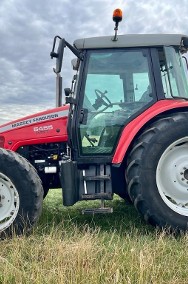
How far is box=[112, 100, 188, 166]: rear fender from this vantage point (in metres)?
4.05

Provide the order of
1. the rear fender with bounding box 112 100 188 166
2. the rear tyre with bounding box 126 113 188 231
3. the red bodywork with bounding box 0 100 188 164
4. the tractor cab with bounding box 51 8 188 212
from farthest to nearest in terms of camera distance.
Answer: the red bodywork with bounding box 0 100 188 164 < the tractor cab with bounding box 51 8 188 212 < the rear fender with bounding box 112 100 188 166 < the rear tyre with bounding box 126 113 188 231

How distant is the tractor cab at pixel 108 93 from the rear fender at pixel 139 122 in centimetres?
7

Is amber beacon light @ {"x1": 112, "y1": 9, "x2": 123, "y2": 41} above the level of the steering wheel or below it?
above

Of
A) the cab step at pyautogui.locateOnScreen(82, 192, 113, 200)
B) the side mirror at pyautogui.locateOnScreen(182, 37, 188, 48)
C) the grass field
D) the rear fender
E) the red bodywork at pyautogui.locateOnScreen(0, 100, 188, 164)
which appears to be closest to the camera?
the grass field

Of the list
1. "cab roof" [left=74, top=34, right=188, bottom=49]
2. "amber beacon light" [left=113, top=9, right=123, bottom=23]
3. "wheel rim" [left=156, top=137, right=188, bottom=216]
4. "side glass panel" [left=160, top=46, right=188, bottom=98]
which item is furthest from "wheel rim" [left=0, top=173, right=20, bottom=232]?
"amber beacon light" [left=113, top=9, right=123, bottom=23]

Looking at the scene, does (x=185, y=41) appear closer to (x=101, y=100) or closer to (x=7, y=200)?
(x=101, y=100)

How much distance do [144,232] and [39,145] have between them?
1.73 meters

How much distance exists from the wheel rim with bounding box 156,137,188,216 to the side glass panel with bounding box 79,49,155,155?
62cm

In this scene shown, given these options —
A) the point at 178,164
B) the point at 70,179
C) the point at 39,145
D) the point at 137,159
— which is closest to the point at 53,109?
the point at 39,145

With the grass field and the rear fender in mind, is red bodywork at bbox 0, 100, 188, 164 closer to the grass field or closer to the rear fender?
the rear fender

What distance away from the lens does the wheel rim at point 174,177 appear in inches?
163

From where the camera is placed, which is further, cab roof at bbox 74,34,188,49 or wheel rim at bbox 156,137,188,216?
cab roof at bbox 74,34,188,49

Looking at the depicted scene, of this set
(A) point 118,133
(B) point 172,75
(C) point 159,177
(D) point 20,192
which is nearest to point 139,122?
(A) point 118,133

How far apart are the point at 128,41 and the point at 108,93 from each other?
0.65m
